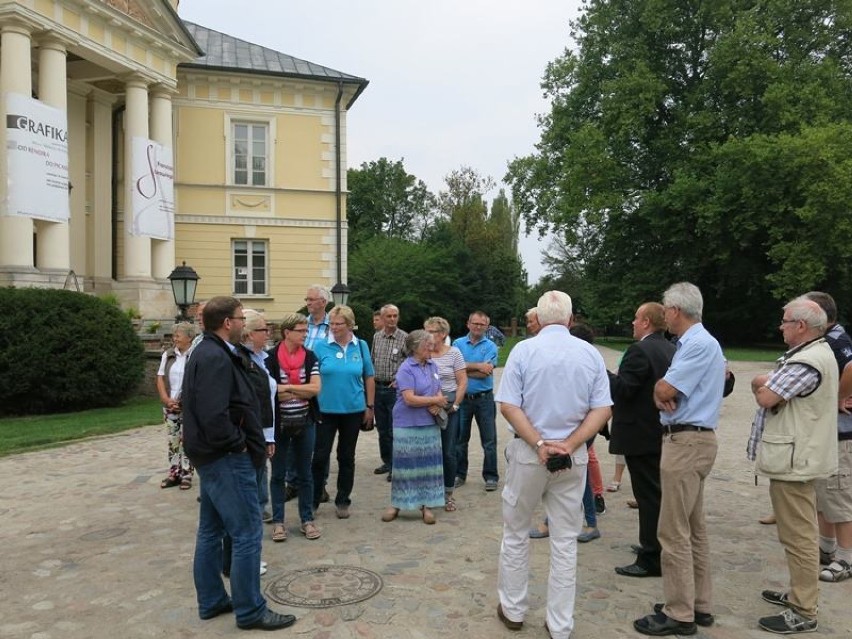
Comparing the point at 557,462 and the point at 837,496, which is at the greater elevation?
the point at 557,462

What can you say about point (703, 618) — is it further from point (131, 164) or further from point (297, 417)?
point (131, 164)

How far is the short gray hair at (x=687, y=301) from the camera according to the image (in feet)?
13.5

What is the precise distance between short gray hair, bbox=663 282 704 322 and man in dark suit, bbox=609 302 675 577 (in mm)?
768

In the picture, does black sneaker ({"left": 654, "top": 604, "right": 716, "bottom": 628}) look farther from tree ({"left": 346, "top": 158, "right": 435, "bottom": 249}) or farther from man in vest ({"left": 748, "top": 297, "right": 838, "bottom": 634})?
tree ({"left": 346, "top": 158, "right": 435, "bottom": 249})

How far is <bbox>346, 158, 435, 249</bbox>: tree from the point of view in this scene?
5931 cm

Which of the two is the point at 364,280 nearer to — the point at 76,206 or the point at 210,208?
the point at 210,208

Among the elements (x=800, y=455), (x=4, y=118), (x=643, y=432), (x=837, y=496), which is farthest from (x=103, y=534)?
(x=4, y=118)

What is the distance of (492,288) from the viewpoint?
4328cm

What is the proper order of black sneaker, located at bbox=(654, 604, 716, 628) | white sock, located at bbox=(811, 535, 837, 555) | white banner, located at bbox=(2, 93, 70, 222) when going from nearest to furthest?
black sneaker, located at bbox=(654, 604, 716, 628), white sock, located at bbox=(811, 535, 837, 555), white banner, located at bbox=(2, 93, 70, 222)

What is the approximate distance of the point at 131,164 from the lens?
1944 centimetres

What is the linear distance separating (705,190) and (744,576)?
26.8 metres

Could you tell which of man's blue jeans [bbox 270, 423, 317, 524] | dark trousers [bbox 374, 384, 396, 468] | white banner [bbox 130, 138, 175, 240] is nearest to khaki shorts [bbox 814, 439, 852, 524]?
man's blue jeans [bbox 270, 423, 317, 524]

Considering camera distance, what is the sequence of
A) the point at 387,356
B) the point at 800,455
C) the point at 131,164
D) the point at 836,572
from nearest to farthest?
1. the point at 800,455
2. the point at 836,572
3. the point at 387,356
4. the point at 131,164

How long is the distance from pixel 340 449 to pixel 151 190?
53.0 feet
